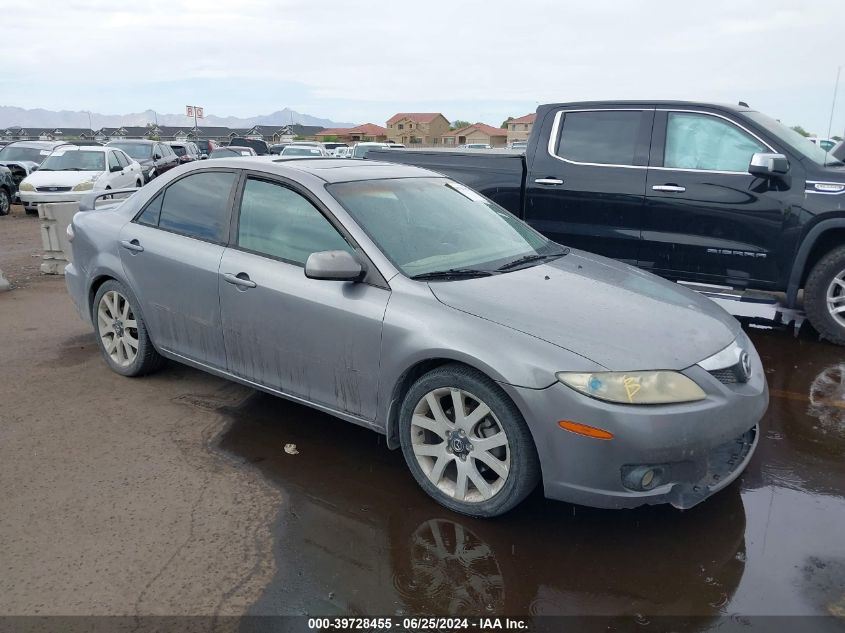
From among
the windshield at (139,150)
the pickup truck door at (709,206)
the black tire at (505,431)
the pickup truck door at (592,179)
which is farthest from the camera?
the windshield at (139,150)

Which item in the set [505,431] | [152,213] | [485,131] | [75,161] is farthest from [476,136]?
[505,431]

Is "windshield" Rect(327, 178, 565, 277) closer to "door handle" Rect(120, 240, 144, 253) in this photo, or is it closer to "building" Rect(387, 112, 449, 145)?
"door handle" Rect(120, 240, 144, 253)

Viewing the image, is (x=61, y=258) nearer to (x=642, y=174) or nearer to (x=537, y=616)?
(x=642, y=174)

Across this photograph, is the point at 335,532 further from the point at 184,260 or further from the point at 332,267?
the point at 184,260

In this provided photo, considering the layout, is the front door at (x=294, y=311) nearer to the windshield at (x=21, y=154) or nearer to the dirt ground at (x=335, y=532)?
the dirt ground at (x=335, y=532)

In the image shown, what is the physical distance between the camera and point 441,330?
3283mm

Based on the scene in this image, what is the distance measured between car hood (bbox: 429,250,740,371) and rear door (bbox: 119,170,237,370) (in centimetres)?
159

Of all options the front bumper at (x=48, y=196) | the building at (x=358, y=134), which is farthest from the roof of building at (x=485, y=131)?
the front bumper at (x=48, y=196)

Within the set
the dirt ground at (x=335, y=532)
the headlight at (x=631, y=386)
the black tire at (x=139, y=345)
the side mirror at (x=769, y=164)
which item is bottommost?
the dirt ground at (x=335, y=532)

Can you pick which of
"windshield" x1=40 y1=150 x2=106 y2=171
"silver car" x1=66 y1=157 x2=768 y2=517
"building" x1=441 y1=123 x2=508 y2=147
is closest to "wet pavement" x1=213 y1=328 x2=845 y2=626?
"silver car" x1=66 y1=157 x2=768 y2=517

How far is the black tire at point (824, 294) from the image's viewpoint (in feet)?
19.1

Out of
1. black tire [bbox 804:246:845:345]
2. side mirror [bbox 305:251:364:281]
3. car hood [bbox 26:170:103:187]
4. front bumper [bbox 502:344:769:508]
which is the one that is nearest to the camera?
front bumper [bbox 502:344:769:508]

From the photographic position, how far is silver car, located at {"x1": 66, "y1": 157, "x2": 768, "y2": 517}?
2992mm

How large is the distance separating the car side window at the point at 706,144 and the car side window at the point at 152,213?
14.2 ft
